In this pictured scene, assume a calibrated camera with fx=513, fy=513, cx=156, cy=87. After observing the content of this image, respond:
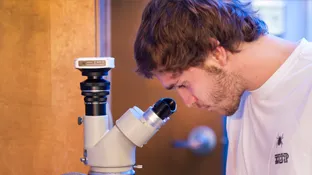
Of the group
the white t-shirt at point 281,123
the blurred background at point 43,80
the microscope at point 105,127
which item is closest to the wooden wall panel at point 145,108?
the blurred background at point 43,80

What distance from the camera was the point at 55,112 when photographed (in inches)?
67.3

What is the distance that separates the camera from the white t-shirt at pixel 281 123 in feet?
3.54

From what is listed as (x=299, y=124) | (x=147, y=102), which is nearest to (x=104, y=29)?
(x=147, y=102)

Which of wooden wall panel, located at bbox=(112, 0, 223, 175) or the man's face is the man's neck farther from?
wooden wall panel, located at bbox=(112, 0, 223, 175)

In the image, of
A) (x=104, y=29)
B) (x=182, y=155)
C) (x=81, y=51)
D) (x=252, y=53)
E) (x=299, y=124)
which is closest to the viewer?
(x=299, y=124)

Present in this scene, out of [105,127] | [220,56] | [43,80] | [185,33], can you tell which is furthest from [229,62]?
[43,80]

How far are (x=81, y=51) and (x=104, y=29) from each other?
0.20m

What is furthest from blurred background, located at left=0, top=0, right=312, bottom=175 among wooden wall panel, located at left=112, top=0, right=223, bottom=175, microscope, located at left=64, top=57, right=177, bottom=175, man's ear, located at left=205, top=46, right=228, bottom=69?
man's ear, located at left=205, top=46, right=228, bottom=69

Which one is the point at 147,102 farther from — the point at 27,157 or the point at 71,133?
the point at 27,157

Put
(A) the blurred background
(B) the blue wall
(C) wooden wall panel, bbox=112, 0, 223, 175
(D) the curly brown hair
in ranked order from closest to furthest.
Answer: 1. (D) the curly brown hair
2. (A) the blurred background
3. (C) wooden wall panel, bbox=112, 0, 223, 175
4. (B) the blue wall

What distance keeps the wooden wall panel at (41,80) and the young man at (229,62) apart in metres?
0.50

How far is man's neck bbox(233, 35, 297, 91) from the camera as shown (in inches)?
47.4

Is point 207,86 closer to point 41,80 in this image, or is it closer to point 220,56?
point 220,56

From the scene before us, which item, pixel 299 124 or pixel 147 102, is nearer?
pixel 299 124
